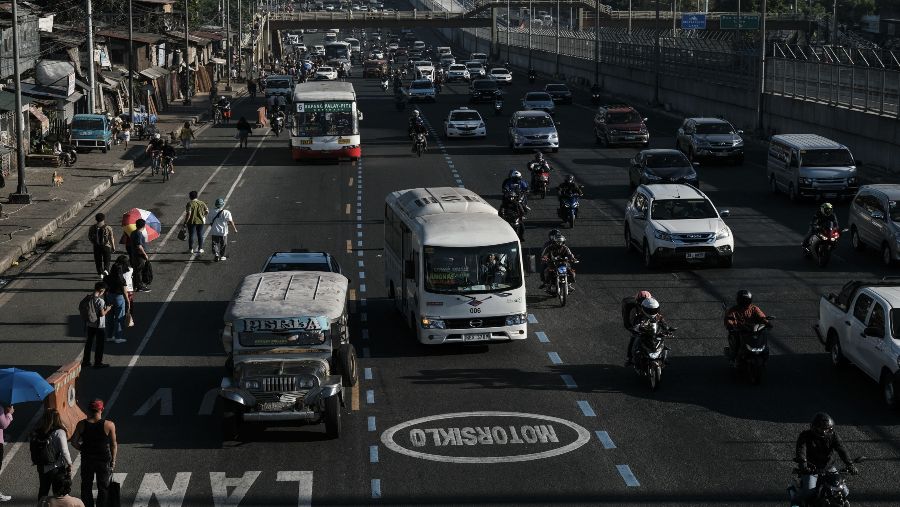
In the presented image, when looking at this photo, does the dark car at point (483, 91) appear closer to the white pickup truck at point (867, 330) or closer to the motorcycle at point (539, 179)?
the motorcycle at point (539, 179)

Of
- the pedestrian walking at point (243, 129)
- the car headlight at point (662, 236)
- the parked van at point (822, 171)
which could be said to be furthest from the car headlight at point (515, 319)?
the pedestrian walking at point (243, 129)

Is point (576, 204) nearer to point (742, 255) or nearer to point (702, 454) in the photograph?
point (742, 255)

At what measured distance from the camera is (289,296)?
21344 millimetres

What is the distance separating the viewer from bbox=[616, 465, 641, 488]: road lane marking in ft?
57.7

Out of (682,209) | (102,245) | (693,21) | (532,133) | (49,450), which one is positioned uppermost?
(693,21)

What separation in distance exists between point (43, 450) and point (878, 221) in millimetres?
23086

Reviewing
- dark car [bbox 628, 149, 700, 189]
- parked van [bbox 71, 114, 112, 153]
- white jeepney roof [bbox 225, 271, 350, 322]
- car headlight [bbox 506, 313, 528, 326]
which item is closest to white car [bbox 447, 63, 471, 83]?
parked van [bbox 71, 114, 112, 153]

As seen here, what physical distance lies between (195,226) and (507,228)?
12.9 meters

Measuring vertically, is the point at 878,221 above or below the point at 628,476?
above

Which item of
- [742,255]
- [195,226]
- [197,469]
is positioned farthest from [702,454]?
[195,226]

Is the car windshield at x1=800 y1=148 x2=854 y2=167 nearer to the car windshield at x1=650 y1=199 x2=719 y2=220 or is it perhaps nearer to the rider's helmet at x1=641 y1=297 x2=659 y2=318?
the car windshield at x1=650 y1=199 x2=719 y2=220

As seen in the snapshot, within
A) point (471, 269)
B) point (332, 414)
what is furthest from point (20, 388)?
point (471, 269)

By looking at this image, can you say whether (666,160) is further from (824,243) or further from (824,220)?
(824,243)

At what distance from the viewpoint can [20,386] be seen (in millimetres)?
17578
